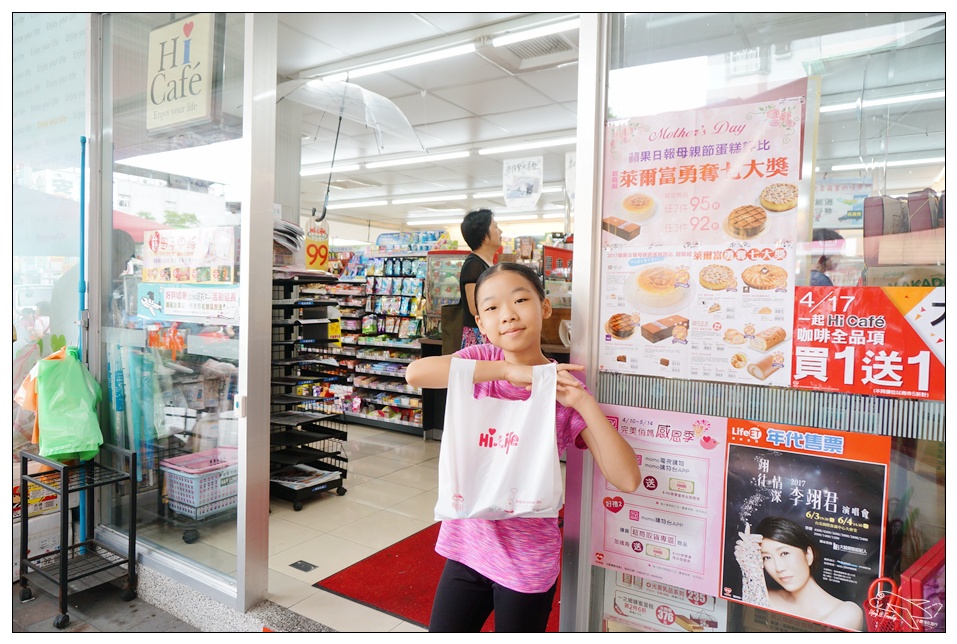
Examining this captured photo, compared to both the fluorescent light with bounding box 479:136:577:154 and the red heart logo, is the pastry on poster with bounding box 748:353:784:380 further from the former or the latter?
the fluorescent light with bounding box 479:136:577:154

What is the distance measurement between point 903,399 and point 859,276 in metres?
0.31

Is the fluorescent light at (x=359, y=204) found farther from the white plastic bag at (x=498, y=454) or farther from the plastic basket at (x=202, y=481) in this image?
the white plastic bag at (x=498, y=454)

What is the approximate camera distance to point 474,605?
1624 mm

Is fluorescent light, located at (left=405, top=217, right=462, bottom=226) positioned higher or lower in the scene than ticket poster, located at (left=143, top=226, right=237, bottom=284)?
higher

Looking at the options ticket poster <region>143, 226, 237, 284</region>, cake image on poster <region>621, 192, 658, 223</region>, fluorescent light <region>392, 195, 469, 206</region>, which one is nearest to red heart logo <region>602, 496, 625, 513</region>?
cake image on poster <region>621, 192, 658, 223</region>

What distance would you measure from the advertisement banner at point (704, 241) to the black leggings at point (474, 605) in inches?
27.7

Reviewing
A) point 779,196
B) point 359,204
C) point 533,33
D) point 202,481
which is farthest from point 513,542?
point 359,204

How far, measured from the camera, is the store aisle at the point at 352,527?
262cm

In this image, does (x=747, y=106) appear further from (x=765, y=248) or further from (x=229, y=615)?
(x=229, y=615)

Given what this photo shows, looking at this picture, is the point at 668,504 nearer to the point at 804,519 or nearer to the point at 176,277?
the point at 804,519

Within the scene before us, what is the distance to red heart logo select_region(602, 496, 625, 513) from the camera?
1737 millimetres

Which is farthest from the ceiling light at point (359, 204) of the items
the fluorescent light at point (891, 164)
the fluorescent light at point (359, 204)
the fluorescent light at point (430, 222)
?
the fluorescent light at point (891, 164)

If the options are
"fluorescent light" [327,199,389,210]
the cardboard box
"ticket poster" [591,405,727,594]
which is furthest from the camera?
"fluorescent light" [327,199,389,210]

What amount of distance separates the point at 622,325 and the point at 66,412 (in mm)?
2800
